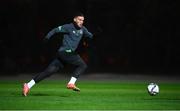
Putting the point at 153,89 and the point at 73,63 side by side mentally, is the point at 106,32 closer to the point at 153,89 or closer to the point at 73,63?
the point at 153,89

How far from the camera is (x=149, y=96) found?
17.1m

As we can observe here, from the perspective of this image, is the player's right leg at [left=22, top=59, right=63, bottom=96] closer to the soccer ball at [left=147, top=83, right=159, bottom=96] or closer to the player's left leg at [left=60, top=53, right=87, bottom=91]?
the player's left leg at [left=60, top=53, right=87, bottom=91]

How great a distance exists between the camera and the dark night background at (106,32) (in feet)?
113

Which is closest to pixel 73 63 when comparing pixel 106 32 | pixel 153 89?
pixel 153 89

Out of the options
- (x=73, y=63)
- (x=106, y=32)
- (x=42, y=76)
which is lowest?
(x=42, y=76)

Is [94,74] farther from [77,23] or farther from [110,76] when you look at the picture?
[77,23]

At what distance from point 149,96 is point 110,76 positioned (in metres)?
12.5

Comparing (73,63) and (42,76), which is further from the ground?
(73,63)

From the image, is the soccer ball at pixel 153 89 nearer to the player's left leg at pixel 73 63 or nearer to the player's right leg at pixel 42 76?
the player's left leg at pixel 73 63

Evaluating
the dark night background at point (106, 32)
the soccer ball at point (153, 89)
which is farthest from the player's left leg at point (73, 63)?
the dark night background at point (106, 32)

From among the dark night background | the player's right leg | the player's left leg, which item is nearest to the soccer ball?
the player's left leg

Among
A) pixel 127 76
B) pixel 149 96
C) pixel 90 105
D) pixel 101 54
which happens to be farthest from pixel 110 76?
pixel 90 105

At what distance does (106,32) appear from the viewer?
35.3 m

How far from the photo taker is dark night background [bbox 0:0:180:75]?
34500mm
